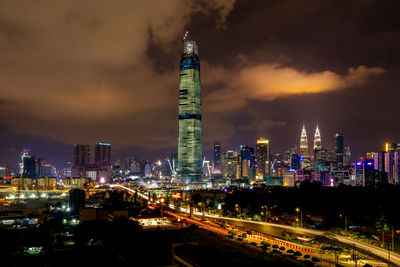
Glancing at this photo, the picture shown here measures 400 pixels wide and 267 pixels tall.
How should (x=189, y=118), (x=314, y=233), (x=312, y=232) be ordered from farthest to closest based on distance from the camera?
1. (x=189, y=118)
2. (x=312, y=232)
3. (x=314, y=233)

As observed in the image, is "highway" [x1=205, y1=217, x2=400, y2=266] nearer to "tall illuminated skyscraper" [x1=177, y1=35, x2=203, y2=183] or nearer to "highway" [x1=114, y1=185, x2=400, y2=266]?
"highway" [x1=114, y1=185, x2=400, y2=266]

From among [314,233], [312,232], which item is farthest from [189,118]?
[314,233]

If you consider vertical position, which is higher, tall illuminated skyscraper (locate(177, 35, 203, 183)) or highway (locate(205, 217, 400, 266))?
tall illuminated skyscraper (locate(177, 35, 203, 183))

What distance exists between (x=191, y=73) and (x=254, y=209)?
Result: 12417 cm

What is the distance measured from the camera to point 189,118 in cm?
18650

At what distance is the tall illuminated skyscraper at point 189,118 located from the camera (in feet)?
614

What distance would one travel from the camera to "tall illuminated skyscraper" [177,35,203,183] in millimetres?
187000

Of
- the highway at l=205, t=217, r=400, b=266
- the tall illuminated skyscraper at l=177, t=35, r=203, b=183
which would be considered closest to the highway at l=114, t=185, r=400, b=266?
the highway at l=205, t=217, r=400, b=266

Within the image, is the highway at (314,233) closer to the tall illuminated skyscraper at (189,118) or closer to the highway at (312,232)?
the highway at (312,232)

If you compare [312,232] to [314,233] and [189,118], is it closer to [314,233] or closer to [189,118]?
[314,233]

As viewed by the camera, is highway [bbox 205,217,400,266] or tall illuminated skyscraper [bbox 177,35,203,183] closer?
highway [bbox 205,217,400,266]

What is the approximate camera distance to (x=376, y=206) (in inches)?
2571

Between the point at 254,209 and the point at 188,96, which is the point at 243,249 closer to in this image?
the point at 254,209

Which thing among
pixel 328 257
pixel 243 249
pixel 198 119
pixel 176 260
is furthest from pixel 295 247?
pixel 198 119
